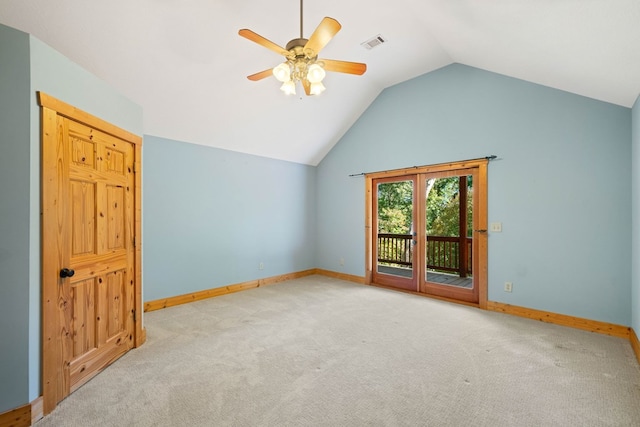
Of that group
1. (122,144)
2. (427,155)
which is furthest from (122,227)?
(427,155)

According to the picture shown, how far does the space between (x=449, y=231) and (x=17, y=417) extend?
4.94m

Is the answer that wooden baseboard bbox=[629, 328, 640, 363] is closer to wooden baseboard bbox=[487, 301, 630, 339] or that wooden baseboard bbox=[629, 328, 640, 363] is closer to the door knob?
wooden baseboard bbox=[487, 301, 630, 339]

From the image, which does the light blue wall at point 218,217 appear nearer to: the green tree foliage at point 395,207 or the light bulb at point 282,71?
the green tree foliage at point 395,207

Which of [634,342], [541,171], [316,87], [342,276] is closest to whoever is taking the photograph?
[316,87]

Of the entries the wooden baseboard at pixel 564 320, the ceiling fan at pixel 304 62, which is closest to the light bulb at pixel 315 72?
the ceiling fan at pixel 304 62

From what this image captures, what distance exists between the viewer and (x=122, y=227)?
8.38 feet

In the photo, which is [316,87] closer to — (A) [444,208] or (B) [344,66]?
(B) [344,66]

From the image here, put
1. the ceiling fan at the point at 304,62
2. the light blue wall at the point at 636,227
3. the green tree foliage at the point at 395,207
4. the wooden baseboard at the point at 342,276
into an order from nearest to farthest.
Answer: the ceiling fan at the point at 304,62 < the light blue wall at the point at 636,227 < the green tree foliage at the point at 395,207 < the wooden baseboard at the point at 342,276

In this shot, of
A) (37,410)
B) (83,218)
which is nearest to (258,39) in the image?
(83,218)

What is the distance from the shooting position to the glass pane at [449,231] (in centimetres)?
418

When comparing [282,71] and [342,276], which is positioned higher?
[282,71]

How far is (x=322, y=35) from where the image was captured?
1.96 metres

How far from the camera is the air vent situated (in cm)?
345

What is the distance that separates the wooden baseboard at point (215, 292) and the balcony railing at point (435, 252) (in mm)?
1829
